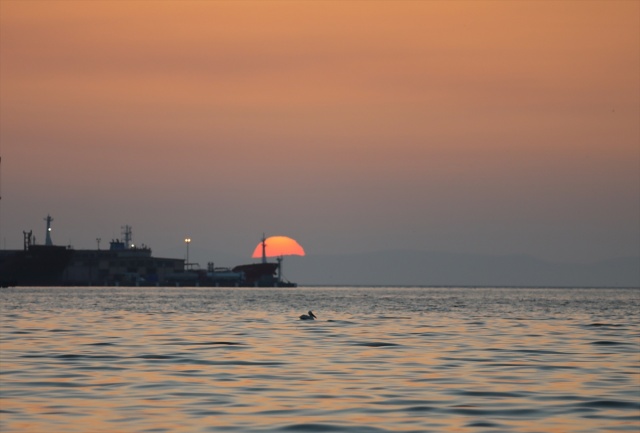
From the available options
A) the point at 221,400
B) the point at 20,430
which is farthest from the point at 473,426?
Answer: the point at 20,430

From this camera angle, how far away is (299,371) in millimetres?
30219

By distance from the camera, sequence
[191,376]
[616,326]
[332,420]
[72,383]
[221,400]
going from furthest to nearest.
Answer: [616,326] → [191,376] → [72,383] → [221,400] → [332,420]

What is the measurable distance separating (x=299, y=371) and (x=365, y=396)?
5906 millimetres

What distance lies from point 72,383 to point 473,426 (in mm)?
11095

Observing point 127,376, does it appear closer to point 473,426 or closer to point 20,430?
point 20,430

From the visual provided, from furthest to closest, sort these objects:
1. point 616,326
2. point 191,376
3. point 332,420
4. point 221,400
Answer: point 616,326, point 191,376, point 221,400, point 332,420

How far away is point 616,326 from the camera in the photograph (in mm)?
57781

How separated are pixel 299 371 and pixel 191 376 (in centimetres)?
311

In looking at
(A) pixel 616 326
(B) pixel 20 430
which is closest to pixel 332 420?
(B) pixel 20 430

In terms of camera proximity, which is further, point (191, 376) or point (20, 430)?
point (191, 376)

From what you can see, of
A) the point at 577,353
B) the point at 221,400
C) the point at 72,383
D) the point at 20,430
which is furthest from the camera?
the point at 577,353

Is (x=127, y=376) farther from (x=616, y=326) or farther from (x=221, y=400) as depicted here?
(x=616, y=326)

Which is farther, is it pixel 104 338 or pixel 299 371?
pixel 104 338

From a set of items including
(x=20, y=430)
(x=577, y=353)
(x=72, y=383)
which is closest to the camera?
(x=20, y=430)
